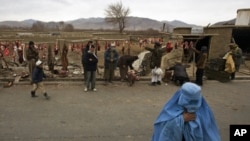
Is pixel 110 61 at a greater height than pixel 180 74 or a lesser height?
greater

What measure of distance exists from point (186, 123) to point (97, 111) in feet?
20.4

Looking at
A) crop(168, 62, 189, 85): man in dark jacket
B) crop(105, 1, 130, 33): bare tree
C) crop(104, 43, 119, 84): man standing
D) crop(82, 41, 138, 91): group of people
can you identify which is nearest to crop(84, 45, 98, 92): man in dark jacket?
crop(82, 41, 138, 91): group of people

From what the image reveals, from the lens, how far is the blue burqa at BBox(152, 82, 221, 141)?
3.43 meters

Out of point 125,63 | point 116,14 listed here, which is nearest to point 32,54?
point 125,63

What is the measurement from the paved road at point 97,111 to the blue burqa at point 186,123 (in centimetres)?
396

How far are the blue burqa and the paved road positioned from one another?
13.0 feet

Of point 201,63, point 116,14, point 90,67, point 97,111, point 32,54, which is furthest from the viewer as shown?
point 116,14

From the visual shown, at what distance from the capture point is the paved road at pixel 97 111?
299 inches

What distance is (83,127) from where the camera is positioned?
26.2 feet

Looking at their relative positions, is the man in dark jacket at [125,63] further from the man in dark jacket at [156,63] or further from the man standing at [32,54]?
the man standing at [32,54]

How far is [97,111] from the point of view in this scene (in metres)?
9.45

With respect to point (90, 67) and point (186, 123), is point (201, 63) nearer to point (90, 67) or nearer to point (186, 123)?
point (90, 67)

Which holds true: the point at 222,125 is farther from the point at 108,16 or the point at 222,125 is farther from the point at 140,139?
the point at 108,16

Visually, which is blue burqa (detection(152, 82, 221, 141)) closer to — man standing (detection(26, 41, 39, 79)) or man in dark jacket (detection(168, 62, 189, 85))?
man standing (detection(26, 41, 39, 79))
